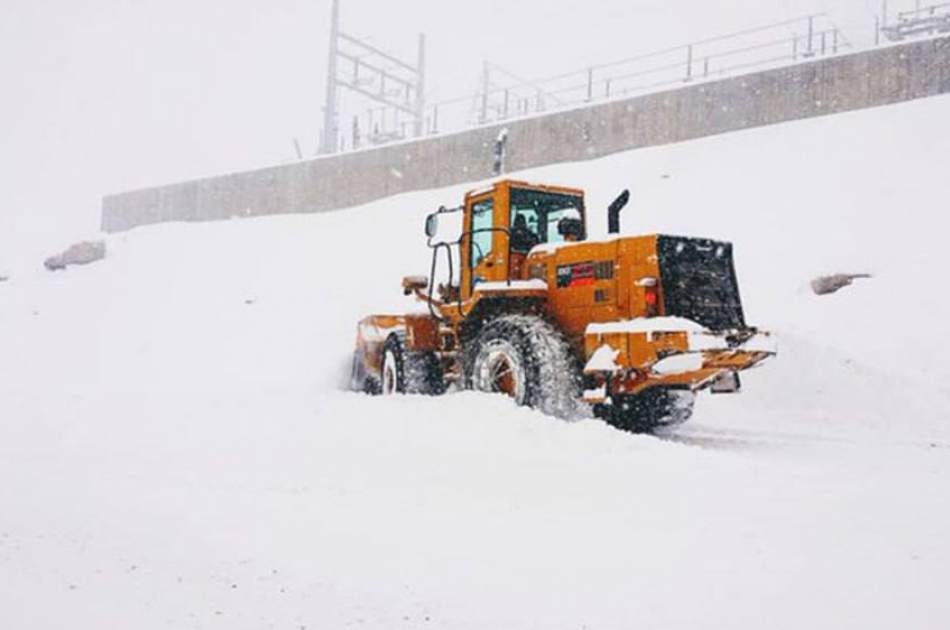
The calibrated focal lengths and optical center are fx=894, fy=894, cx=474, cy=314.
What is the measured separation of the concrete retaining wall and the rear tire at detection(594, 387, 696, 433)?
35.5 feet

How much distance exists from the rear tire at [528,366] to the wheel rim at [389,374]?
210cm

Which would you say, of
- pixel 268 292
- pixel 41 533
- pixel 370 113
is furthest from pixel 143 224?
pixel 41 533

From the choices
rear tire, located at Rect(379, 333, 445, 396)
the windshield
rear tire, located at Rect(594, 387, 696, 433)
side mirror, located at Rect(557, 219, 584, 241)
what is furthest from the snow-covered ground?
side mirror, located at Rect(557, 219, 584, 241)

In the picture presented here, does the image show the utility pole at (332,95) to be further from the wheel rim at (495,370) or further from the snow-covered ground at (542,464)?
the wheel rim at (495,370)

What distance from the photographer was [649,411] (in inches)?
427

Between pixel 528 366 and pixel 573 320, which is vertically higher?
pixel 573 320

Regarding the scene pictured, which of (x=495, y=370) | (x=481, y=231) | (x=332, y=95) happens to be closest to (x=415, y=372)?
(x=495, y=370)

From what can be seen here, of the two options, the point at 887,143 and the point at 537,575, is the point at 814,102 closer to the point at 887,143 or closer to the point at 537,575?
the point at 887,143

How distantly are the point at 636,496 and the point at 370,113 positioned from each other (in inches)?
1095

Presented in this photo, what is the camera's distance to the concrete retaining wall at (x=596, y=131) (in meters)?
18.3

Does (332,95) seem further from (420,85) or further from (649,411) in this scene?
(649,411)

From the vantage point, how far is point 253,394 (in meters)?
12.6

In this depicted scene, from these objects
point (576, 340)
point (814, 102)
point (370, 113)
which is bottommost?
point (576, 340)

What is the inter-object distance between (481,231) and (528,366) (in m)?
2.34
